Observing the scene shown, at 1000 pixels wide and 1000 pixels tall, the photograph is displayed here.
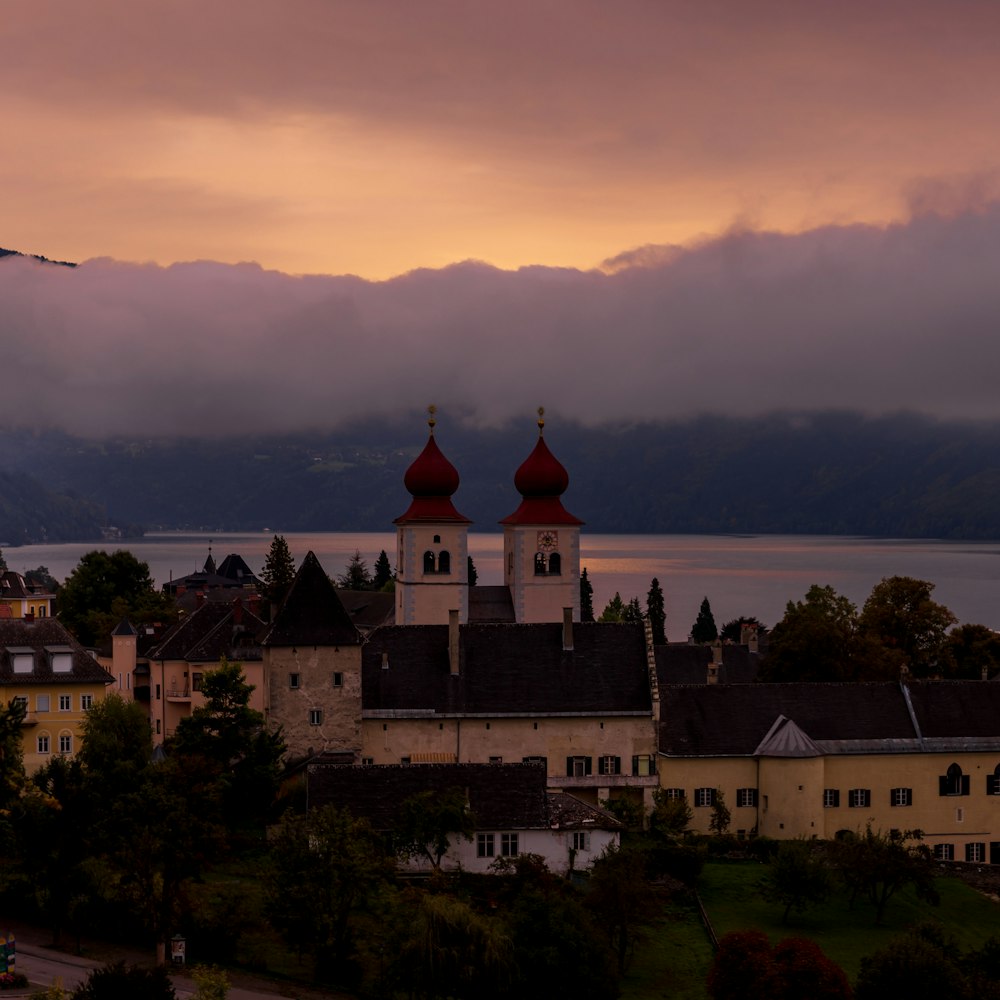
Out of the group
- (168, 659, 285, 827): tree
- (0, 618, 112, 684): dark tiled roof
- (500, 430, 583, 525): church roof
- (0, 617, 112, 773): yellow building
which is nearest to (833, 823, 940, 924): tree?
(168, 659, 285, 827): tree

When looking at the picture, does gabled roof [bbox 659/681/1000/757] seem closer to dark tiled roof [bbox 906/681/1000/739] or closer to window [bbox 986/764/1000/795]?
dark tiled roof [bbox 906/681/1000/739]

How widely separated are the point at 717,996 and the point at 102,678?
39992 mm

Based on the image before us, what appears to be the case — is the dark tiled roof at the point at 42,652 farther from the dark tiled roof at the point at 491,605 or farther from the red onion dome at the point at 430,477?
the dark tiled roof at the point at 491,605

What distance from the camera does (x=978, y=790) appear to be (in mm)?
86562

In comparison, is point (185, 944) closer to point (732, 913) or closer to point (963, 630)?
point (732, 913)

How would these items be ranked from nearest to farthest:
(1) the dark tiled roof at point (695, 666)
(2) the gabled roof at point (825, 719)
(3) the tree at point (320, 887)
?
(3) the tree at point (320, 887)
(2) the gabled roof at point (825, 719)
(1) the dark tiled roof at point (695, 666)

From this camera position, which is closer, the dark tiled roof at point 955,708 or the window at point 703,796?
the window at point 703,796

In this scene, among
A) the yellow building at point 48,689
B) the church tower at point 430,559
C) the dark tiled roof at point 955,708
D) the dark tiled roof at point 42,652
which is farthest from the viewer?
the church tower at point 430,559

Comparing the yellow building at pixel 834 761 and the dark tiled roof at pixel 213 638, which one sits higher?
the dark tiled roof at pixel 213 638

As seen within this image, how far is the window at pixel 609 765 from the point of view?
85.2m

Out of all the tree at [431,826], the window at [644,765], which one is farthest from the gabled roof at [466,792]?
the window at [644,765]

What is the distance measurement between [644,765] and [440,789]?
15.2 m

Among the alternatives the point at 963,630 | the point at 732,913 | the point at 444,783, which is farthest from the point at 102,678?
the point at 963,630

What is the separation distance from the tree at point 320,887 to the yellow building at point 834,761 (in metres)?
26.8
